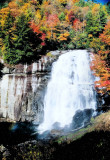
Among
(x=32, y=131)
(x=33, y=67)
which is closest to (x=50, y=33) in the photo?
(x=33, y=67)

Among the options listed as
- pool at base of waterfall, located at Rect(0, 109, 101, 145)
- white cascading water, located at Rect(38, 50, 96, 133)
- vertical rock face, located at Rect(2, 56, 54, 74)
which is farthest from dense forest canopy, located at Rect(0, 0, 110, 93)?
pool at base of waterfall, located at Rect(0, 109, 101, 145)

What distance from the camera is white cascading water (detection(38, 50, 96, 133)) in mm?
15602

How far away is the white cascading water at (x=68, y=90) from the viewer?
15.6 m

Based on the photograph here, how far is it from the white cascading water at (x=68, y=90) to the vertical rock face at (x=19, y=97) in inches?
70.2

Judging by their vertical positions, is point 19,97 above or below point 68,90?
below

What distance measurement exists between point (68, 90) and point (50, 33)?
51.9 feet

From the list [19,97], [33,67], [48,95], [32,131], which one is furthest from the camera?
[33,67]

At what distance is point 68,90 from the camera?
651 inches

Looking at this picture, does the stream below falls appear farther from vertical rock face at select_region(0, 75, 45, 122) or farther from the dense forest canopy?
the dense forest canopy

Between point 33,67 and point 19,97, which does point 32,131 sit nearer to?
point 19,97

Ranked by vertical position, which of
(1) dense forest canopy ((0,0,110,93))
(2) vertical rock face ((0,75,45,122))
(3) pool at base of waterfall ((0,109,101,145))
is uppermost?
(1) dense forest canopy ((0,0,110,93))

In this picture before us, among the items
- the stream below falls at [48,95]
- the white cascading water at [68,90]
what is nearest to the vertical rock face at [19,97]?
the stream below falls at [48,95]

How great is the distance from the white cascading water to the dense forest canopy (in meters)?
1.45

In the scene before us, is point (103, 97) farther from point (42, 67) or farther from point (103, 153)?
point (103, 153)
